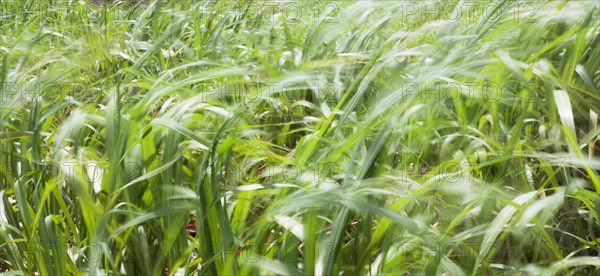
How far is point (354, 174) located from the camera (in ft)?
4.14

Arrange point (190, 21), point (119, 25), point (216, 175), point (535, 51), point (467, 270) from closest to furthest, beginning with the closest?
point (467, 270) → point (216, 175) → point (535, 51) → point (190, 21) → point (119, 25)

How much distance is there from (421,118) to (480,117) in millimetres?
157

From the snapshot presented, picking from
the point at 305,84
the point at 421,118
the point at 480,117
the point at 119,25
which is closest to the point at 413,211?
the point at 421,118

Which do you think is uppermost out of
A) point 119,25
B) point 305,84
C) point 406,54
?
point 406,54

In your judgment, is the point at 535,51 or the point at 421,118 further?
the point at 535,51

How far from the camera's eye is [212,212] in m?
1.18

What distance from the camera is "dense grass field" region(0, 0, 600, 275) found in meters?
1.10

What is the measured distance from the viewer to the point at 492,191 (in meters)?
1.12

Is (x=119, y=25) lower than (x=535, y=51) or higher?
lower

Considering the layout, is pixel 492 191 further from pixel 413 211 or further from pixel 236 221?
pixel 236 221

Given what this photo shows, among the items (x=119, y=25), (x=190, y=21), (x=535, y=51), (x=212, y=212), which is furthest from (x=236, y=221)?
(x=119, y=25)

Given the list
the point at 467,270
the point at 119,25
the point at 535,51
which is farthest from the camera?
the point at 119,25

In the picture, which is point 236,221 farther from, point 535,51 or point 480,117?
point 535,51

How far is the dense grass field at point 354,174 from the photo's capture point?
1.10 metres
